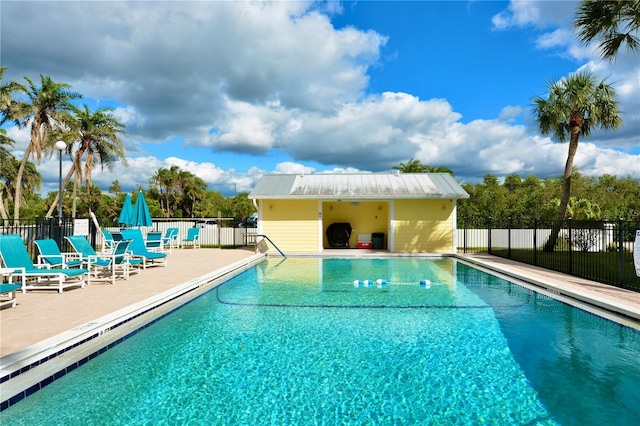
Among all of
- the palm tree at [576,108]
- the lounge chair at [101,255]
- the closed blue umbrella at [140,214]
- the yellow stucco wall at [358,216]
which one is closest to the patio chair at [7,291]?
the lounge chair at [101,255]

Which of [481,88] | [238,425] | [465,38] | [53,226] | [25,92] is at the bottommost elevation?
[238,425]

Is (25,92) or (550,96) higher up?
(25,92)

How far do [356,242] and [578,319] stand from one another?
44.0 ft

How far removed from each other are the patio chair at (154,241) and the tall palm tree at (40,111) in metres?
16.9

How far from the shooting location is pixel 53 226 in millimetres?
10188

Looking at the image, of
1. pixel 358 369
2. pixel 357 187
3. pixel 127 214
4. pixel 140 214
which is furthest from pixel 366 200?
pixel 358 369

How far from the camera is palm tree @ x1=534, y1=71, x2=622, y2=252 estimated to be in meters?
16.1

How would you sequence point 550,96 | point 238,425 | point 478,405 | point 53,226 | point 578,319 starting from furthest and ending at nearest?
point 550,96, point 53,226, point 578,319, point 478,405, point 238,425

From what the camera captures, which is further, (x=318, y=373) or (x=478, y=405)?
(x=318, y=373)

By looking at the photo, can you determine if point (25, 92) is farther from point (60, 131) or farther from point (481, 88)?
point (481, 88)

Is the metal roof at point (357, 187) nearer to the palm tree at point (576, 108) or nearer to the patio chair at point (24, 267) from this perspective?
the palm tree at point (576, 108)

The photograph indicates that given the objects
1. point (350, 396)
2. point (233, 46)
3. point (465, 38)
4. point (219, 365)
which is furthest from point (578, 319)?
point (233, 46)

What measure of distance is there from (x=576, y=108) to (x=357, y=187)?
9706mm

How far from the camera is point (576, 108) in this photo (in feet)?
53.3
